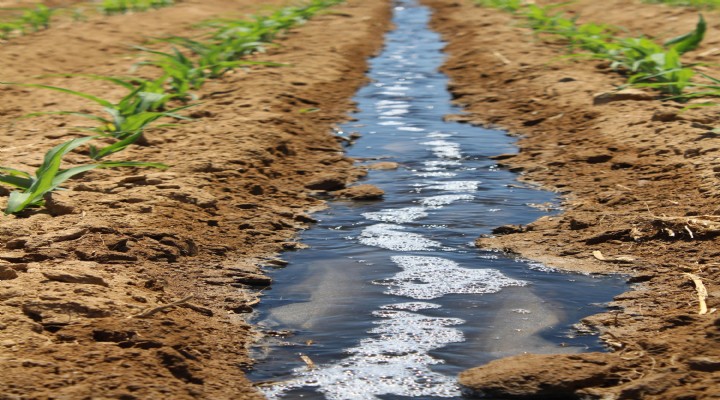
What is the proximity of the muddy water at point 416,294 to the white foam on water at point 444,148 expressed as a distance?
11 centimetres

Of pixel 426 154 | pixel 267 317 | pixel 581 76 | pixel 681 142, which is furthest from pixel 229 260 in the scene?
pixel 581 76

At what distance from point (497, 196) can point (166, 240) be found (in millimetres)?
1788

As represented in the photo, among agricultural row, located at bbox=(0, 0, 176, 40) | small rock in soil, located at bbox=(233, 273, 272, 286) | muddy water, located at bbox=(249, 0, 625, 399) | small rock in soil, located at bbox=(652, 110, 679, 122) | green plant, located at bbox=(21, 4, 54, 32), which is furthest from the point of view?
green plant, located at bbox=(21, 4, 54, 32)

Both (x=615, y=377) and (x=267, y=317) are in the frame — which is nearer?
(x=615, y=377)

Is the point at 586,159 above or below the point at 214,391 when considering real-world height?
below

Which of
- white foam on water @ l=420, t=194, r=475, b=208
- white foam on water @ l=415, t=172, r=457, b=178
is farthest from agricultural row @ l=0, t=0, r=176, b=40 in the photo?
white foam on water @ l=420, t=194, r=475, b=208

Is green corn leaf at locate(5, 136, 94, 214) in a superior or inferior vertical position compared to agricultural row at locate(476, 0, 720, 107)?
superior

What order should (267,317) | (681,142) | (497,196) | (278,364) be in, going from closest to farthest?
(278,364), (267,317), (497,196), (681,142)

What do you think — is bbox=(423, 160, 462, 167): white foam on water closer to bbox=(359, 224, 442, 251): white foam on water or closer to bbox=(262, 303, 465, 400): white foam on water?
bbox=(359, 224, 442, 251): white foam on water

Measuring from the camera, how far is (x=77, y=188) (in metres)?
5.11

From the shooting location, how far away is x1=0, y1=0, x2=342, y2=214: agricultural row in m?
4.85

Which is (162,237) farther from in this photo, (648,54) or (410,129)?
(648,54)

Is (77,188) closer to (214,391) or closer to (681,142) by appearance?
(214,391)

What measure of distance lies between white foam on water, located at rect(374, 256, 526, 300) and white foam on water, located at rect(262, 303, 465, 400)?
0.97ft
